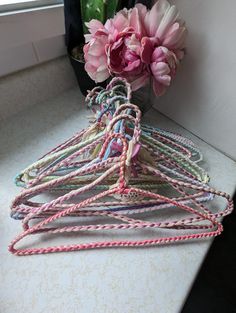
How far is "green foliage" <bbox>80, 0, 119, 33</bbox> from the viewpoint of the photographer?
0.45 meters

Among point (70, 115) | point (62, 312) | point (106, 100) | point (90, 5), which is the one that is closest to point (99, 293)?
point (62, 312)

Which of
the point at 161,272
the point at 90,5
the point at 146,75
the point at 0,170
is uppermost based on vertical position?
the point at 90,5

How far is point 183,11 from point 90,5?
18 centimetres

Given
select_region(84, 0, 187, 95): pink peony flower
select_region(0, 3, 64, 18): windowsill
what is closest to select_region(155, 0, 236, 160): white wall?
select_region(84, 0, 187, 95): pink peony flower

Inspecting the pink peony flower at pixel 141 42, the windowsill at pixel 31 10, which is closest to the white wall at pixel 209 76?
the pink peony flower at pixel 141 42

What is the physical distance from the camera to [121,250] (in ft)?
1.16

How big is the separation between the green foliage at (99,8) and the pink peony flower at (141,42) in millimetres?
72

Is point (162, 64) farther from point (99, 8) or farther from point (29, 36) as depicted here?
point (29, 36)

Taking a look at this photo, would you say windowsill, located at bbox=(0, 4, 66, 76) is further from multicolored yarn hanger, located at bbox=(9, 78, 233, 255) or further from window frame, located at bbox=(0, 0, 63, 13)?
multicolored yarn hanger, located at bbox=(9, 78, 233, 255)

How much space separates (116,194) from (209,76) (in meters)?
0.29

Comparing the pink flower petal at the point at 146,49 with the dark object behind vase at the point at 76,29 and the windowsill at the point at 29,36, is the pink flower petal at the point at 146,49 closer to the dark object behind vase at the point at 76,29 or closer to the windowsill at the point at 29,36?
the dark object behind vase at the point at 76,29

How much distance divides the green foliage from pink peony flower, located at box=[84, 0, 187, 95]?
0.24 ft

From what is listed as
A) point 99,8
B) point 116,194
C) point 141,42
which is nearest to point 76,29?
point 99,8

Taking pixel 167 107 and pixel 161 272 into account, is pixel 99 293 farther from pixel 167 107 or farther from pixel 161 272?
pixel 167 107
